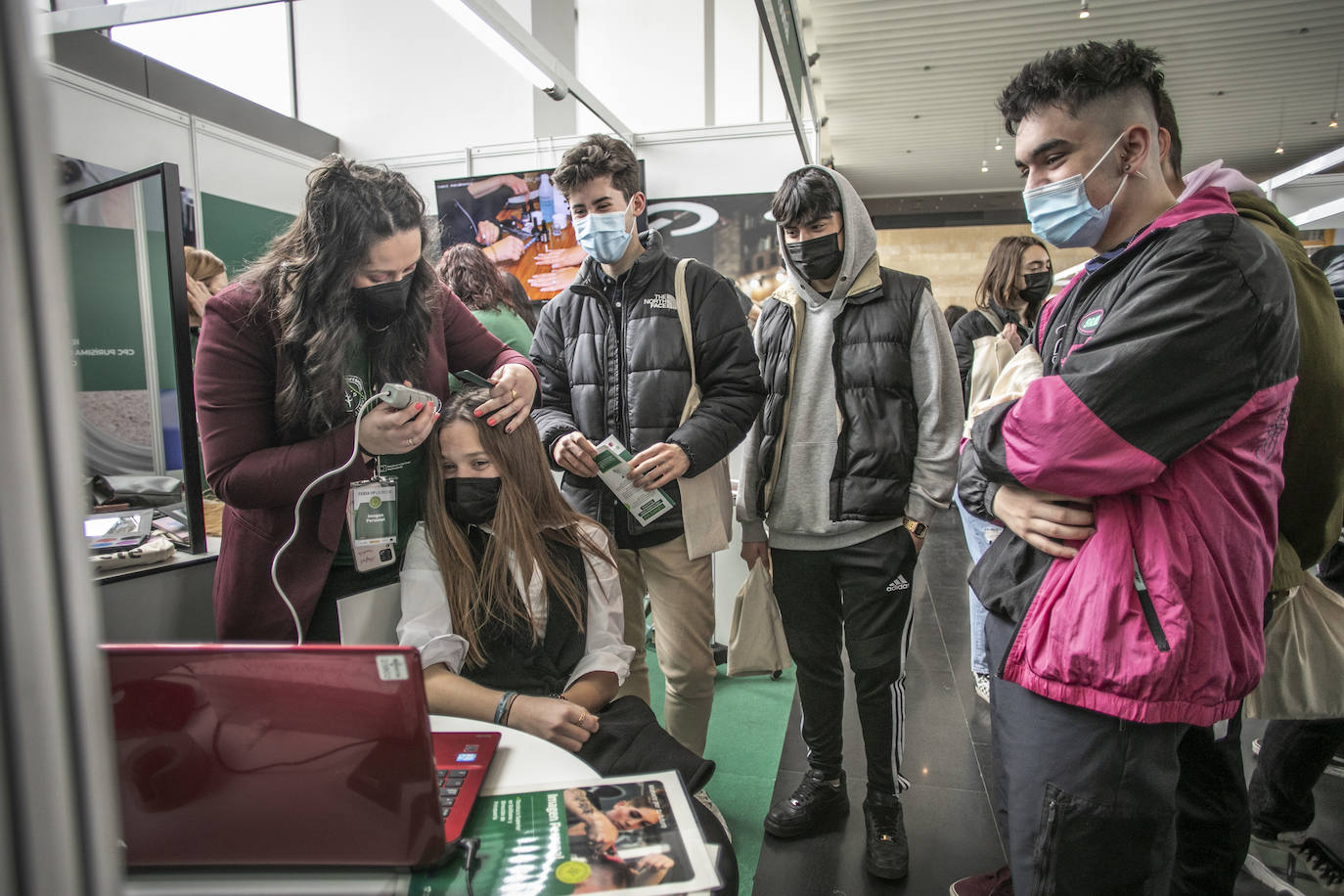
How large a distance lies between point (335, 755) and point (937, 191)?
41.3ft

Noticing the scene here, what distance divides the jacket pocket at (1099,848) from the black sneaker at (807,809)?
1045mm

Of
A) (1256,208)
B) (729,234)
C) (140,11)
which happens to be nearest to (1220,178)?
(1256,208)

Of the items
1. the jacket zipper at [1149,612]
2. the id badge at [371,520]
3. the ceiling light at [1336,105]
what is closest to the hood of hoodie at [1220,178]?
the jacket zipper at [1149,612]

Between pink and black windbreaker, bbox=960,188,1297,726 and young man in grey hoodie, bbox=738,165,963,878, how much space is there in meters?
0.79

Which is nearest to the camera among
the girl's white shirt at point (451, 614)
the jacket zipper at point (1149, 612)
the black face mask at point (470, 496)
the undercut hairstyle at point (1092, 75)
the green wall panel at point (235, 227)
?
the jacket zipper at point (1149, 612)

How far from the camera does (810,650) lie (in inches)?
79.8

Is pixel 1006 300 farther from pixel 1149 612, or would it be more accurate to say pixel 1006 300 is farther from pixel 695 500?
pixel 1149 612

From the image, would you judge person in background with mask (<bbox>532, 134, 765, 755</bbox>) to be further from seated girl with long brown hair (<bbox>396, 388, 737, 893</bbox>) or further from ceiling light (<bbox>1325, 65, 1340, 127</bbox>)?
ceiling light (<bbox>1325, 65, 1340, 127</bbox>)

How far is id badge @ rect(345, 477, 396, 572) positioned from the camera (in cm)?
140

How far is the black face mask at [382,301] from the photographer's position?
1.44 metres

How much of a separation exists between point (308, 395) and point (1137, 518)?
1406mm

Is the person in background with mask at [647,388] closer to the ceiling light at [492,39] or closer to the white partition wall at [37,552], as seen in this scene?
the ceiling light at [492,39]

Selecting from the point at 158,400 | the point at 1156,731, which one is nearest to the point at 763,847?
the point at 1156,731

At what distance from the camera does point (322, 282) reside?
138 centimetres
